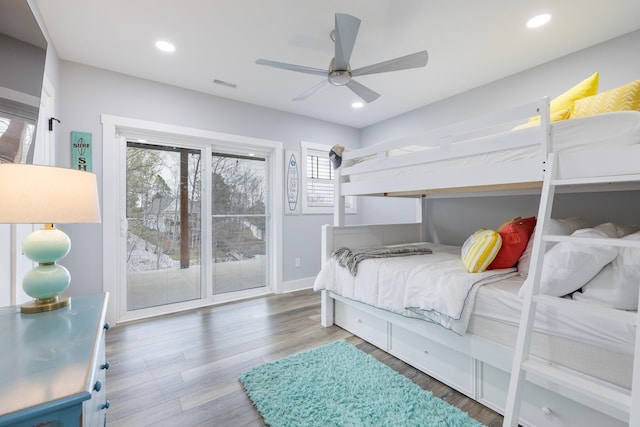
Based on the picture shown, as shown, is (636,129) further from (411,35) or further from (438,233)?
(438,233)

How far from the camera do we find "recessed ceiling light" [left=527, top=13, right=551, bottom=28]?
1970 millimetres

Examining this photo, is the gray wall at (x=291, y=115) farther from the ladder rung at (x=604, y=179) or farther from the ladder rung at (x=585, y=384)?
the ladder rung at (x=585, y=384)

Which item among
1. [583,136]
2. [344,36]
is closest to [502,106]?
[583,136]

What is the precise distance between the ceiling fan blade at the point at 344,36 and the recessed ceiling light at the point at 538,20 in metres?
1.36

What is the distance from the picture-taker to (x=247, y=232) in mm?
3650

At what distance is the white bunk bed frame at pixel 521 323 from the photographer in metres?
1.12

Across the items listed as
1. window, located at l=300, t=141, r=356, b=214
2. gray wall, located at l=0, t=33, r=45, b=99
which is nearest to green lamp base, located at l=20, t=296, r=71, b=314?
gray wall, located at l=0, t=33, r=45, b=99

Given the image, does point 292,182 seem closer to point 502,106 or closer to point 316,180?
point 316,180

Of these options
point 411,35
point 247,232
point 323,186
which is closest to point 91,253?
point 247,232

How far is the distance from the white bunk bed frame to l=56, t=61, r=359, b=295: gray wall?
4.49 ft

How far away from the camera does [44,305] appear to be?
3.79 ft

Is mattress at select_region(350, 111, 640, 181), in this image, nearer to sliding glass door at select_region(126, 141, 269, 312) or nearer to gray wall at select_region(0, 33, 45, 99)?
gray wall at select_region(0, 33, 45, 99)

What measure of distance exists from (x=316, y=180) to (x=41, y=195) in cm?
327

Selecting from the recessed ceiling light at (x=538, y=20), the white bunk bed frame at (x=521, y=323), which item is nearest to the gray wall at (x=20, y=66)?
the white bunk bed frame at (x=521, y=323)
